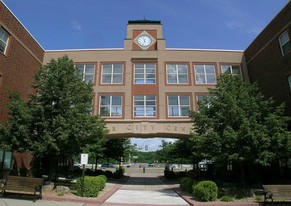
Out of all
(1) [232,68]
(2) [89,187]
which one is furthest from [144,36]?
(2) [89,187]

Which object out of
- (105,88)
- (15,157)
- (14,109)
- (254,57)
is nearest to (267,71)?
(254,57)

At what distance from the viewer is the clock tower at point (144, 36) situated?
28047 millimetres

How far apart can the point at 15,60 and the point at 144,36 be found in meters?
12.1

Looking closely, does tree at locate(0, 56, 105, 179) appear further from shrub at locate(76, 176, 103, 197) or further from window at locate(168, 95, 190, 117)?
window at locate(168, 95, 190, 117)

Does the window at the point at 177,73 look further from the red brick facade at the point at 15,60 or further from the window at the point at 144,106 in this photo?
the red brick facade at the point at 15,60

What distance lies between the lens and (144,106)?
1021 inches

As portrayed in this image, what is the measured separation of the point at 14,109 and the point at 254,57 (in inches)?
794

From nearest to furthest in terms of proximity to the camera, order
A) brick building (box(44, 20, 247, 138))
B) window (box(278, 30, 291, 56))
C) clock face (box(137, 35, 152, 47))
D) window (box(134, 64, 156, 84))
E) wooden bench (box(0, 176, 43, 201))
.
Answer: wooden bench (box(0, 176, 43, 201)) → window (box(278, 30, 291, 56)) → brick building (box(44, 20, 247, 138)) → window (box(134, 64, 156, 84)) → clock face (box(137, 35, 152, 47))

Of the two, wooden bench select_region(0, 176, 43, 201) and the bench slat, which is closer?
the bench slat

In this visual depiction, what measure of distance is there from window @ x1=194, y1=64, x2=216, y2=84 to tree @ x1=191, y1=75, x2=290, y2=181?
29.6 feet

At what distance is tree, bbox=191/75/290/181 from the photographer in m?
15.4

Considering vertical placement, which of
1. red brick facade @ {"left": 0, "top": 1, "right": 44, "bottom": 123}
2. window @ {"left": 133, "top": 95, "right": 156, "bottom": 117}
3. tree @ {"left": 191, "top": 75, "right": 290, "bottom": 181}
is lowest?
tree @ {"left": 191, "top": 75, "right": 290, "bottom": 181}

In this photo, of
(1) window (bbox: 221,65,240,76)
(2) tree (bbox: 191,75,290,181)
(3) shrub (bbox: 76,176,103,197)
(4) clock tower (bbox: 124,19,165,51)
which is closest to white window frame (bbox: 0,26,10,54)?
(4) clock tower (bbox: 124,19,165,51)

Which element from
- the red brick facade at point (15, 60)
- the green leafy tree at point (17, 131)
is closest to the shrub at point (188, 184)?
the green leafy tree at point (17, 131)
